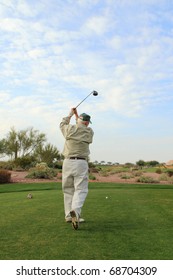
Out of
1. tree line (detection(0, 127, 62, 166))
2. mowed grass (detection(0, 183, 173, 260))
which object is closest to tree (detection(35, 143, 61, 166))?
tree line (detection(0, 127, 62, 166))

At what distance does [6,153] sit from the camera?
4422 centimetres

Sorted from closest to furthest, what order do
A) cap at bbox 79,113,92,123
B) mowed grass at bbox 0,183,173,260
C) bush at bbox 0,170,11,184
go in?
mowed grass at bbox 0,183,173,260, cap at bbox 79,113,92,123, bush at bbox 0,170,11,184

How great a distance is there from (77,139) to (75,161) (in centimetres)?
42

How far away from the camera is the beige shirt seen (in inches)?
273

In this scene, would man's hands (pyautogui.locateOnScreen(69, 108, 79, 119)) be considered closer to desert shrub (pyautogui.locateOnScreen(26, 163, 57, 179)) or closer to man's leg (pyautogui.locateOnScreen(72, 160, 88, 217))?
man's leg (pyautogui.locateOnScreen(72, 160, 88, 217))

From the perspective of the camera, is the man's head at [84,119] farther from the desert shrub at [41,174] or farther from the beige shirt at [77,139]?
the desert shrub at [41,174]

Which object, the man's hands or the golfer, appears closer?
the golfer

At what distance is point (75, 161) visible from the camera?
6918mm

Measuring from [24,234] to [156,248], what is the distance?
2.10m

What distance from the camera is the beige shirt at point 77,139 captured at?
6.93m
